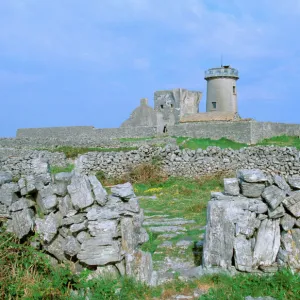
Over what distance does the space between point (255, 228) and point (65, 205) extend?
3185 millimetres

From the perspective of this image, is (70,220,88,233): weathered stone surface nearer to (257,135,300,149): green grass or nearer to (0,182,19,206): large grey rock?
(0,182,19,206): large grey rock

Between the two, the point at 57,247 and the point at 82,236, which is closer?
the point at 82,236

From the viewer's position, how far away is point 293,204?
7352 mm

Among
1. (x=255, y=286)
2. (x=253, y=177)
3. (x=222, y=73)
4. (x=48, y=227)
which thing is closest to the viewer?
(x=255, y=286)

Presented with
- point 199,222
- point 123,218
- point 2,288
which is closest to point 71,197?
point 123,218

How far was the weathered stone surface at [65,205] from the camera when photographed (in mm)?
7309

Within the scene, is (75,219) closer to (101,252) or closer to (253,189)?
(101,252)

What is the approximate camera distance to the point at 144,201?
1510 centimetres

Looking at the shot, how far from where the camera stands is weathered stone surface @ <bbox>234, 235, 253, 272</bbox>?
7094 millimetres

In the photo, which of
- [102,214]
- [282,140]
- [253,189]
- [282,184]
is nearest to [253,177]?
[253,189]

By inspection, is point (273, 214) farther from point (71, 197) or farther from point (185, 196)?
point (185, 196)

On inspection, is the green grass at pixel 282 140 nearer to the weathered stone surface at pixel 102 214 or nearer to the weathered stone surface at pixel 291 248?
the weathered stone surface at pixel 291 248

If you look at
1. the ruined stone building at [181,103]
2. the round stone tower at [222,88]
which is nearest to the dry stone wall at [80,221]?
the ruined stone building at [181,103]

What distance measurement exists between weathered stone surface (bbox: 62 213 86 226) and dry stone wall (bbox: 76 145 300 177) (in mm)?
13631
